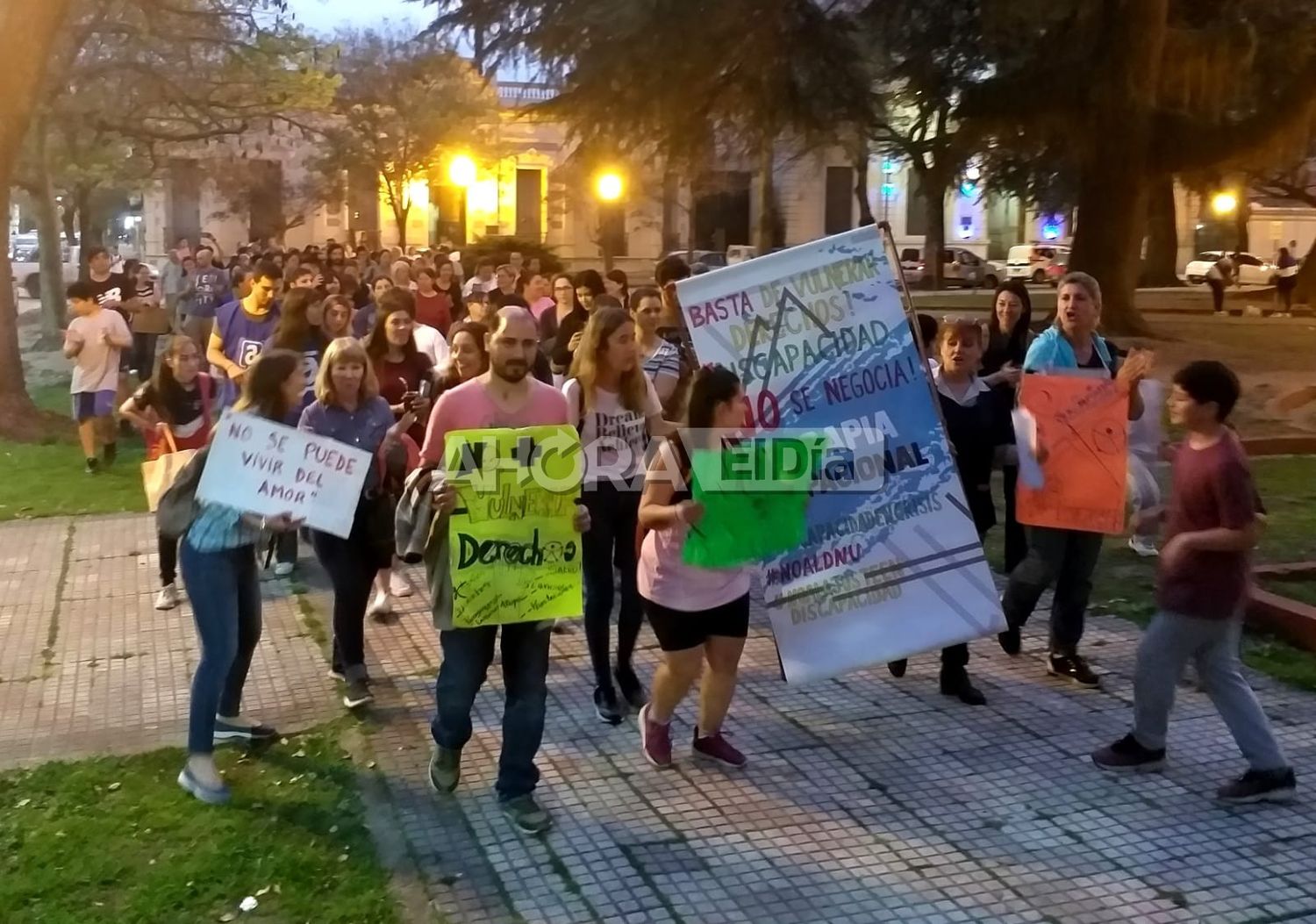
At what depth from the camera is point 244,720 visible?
18.3 ft

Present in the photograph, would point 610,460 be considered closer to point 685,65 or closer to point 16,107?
point 685,65

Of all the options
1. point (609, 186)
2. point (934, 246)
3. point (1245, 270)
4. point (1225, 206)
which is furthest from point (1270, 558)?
point (1225, 206)

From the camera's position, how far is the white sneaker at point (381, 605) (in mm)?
7355

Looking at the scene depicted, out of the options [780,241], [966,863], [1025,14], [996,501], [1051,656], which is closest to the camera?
[966,863]

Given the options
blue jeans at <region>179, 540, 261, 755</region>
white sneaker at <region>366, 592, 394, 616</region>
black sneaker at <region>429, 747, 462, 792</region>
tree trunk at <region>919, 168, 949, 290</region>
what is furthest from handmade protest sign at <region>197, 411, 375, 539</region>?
tree trunk at <region>919, 168, 949, 290</region>

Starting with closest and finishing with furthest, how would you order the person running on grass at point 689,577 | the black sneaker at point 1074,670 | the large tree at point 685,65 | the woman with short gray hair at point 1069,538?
the person running on grass at point 689,577, the woman with short gray hair at point 1069,538, the black sneaker at point 1074,670, the large tree at point 685,65

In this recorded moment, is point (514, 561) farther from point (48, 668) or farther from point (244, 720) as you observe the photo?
point (48, 668)

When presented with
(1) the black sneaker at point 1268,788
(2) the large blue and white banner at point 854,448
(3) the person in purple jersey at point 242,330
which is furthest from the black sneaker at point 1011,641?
(3) the person in purple jersey at point 242,330

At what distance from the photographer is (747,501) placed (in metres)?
4.89

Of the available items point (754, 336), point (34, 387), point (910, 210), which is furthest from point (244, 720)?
point (910, 210)

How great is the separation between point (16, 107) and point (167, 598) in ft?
28.6

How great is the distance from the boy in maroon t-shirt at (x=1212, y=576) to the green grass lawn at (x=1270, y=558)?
1.54m

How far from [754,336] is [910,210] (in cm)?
6258

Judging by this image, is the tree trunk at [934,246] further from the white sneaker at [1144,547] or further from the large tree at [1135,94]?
the white sneaker at [1144,547]
